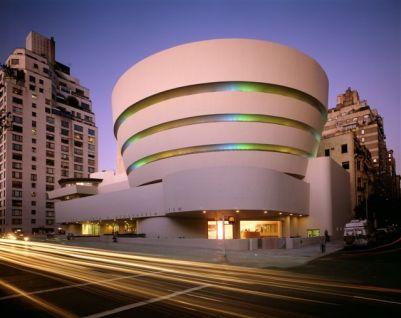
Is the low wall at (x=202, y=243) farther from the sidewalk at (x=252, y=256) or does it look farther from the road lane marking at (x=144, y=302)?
the road lane marking at (x=144, y=302)

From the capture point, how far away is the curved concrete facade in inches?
2051

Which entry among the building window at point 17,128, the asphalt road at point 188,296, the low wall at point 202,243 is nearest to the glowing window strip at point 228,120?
the low wall at point 202,243

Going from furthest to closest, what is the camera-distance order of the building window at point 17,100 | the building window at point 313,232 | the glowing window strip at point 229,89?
the building window at point 17,100 < the building window at point 313,232 < the glowing window strip at point 229,89

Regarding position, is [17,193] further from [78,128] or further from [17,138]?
[78,128]

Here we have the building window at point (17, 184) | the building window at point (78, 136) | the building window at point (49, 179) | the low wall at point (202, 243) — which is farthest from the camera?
the building window at point (78, 136)

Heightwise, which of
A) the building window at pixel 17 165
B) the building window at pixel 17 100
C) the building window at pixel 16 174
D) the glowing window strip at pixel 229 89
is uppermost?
the building window at pixel 17 100

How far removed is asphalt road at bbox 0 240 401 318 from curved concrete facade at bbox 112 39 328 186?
36054 millimetres

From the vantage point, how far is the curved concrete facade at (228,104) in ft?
171

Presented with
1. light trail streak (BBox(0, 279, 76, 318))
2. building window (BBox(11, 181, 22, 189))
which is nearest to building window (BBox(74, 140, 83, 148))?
building window (BBox(11, 181, 22, 189))

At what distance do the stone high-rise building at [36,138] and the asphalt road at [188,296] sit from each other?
95.5 m

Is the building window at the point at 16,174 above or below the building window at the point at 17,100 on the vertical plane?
below

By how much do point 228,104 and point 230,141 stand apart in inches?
204

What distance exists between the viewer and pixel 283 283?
48.8 feet

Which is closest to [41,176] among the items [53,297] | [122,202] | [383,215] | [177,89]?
[122,202]
